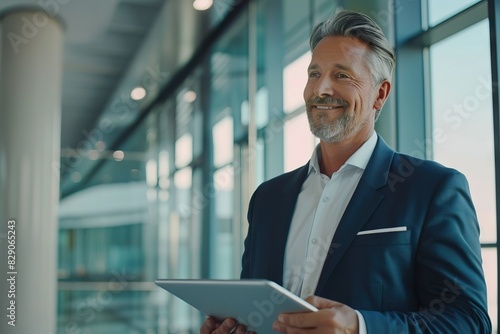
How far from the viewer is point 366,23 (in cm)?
173

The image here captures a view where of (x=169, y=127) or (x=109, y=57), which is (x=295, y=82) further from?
(x=169, y=127)

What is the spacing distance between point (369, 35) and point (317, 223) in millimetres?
544

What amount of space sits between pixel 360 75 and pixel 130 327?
895cm

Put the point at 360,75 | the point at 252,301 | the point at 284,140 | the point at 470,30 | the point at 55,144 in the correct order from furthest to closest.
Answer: the point at 55,144 → the point at 284,140 → the point at 470,30 → the point at 360,75 → the point at 252,301

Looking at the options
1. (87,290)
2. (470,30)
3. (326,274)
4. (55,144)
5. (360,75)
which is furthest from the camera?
(87,290)

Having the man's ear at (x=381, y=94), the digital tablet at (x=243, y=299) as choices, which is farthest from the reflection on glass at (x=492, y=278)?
the digital tablet at (x=243, y=299)

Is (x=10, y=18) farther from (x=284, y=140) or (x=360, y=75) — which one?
(x=360, y=75)

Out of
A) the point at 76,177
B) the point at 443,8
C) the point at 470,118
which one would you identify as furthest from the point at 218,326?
the point at 76,177

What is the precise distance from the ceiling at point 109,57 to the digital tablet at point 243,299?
184 inches

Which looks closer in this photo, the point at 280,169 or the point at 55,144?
the point at 280,169

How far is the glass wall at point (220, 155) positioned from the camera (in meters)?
3.11

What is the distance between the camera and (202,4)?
6.17 m

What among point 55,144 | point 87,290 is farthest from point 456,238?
point 87,290

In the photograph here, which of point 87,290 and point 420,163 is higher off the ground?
point 420,163
